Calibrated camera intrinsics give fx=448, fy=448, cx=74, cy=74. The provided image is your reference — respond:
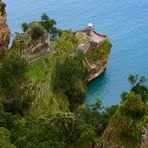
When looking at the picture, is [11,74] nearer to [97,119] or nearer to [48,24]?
[97,119]

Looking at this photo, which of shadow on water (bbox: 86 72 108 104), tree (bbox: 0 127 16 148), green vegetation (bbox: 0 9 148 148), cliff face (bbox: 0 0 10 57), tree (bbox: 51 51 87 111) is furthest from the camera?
shadow on water (bbox: 86 72 108 104)

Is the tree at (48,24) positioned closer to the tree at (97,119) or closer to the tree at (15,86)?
the tree at (15,86)

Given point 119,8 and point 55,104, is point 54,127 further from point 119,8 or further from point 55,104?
point 119,8

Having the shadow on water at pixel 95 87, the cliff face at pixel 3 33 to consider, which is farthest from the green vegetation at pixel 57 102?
the shadow on water at pixel 95 87

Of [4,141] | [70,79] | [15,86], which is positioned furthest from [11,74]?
[4,141]

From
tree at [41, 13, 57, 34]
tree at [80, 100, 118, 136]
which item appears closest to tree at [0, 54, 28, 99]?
tree at [80, 100, 118, 136]

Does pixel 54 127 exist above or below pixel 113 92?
above

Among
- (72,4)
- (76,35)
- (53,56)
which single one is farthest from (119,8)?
(53,56)

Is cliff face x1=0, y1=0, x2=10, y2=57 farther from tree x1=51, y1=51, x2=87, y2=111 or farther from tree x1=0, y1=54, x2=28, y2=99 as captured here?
tree x1=51, y1=51, x2=87, y2=111
